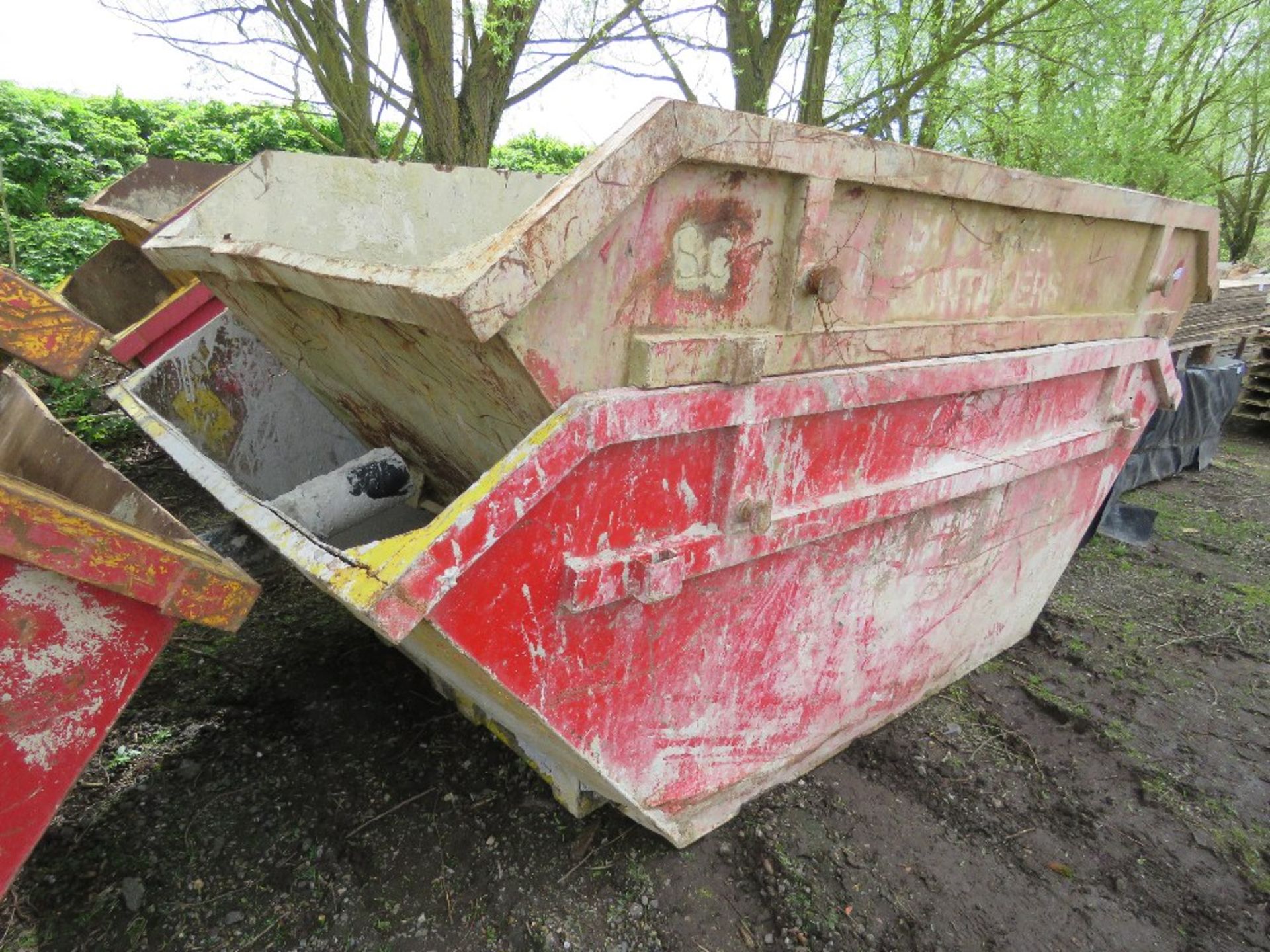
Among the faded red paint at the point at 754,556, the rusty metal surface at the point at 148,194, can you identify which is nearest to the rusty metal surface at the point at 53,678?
the faded red paint at the point at 754,556

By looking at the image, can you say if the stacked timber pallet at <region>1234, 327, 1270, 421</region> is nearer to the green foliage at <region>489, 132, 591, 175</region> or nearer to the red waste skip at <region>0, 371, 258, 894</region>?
the red waste skip at <region>0, 371, 258, 894</region>

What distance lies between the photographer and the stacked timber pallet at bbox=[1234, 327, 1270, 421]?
823cm

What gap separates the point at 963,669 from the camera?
325 centimetres

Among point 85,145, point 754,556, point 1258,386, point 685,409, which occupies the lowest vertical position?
point 1258,386

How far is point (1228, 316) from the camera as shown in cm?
790

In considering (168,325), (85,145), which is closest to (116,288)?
(168,325)

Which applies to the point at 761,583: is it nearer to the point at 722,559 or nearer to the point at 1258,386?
the point at 722,559

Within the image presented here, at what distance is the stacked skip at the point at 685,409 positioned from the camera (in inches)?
57.2

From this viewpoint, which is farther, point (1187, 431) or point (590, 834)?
point (1187, 431)

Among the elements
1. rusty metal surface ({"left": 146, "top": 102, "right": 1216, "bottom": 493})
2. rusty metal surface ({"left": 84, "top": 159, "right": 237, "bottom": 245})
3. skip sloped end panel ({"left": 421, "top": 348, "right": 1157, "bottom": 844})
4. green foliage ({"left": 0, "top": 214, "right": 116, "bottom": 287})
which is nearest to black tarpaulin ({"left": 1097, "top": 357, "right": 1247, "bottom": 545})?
skip sloped end panel ({"left": 421, "top": 348, "right": 1157, "bottom": 844})

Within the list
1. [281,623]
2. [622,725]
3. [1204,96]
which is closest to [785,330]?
[622,725]

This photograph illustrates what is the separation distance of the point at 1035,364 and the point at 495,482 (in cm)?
198

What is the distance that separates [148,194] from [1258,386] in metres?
11.1

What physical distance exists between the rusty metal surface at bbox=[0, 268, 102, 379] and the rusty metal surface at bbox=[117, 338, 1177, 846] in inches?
22.4
